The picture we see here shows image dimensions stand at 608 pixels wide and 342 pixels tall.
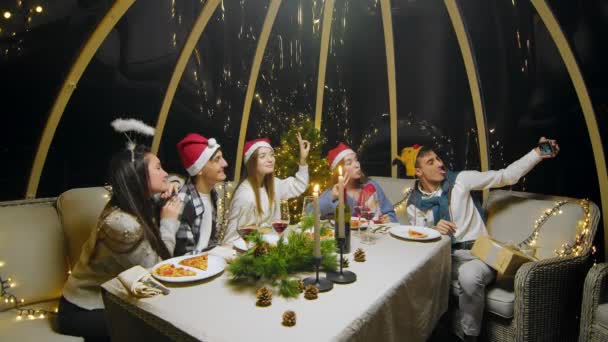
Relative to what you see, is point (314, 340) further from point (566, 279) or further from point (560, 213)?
point (560, 213)

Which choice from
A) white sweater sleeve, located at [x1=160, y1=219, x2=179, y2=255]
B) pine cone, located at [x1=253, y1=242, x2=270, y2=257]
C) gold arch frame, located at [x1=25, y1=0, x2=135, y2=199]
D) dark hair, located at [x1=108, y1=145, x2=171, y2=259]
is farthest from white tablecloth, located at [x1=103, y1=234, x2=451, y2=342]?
gold arch frame, located at [x1=25, y1=0, x2=135, y2=199]

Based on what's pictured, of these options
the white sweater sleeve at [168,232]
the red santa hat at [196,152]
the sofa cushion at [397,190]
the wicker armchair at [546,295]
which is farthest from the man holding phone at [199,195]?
the wicker armchair at [546,295]

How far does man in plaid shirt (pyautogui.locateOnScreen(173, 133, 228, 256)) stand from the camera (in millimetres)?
2449

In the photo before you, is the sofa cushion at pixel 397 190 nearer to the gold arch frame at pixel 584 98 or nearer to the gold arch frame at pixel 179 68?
the gold arch frame at pixel 584 98

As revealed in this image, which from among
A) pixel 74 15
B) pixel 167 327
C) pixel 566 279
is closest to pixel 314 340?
pixel 167 327

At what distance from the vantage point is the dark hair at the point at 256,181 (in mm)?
2885

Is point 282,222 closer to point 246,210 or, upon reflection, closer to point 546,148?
point 246,210

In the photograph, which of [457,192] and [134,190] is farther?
[457,192]

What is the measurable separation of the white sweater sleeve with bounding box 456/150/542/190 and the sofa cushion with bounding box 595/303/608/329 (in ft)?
3.46

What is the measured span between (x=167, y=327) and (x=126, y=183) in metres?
0.91

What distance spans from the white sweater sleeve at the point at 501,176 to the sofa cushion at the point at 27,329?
9.28 ft

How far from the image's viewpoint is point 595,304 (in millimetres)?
2029

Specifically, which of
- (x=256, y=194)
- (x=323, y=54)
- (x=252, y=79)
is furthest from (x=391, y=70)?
(x=256, y=194)

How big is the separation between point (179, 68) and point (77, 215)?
1.70m
